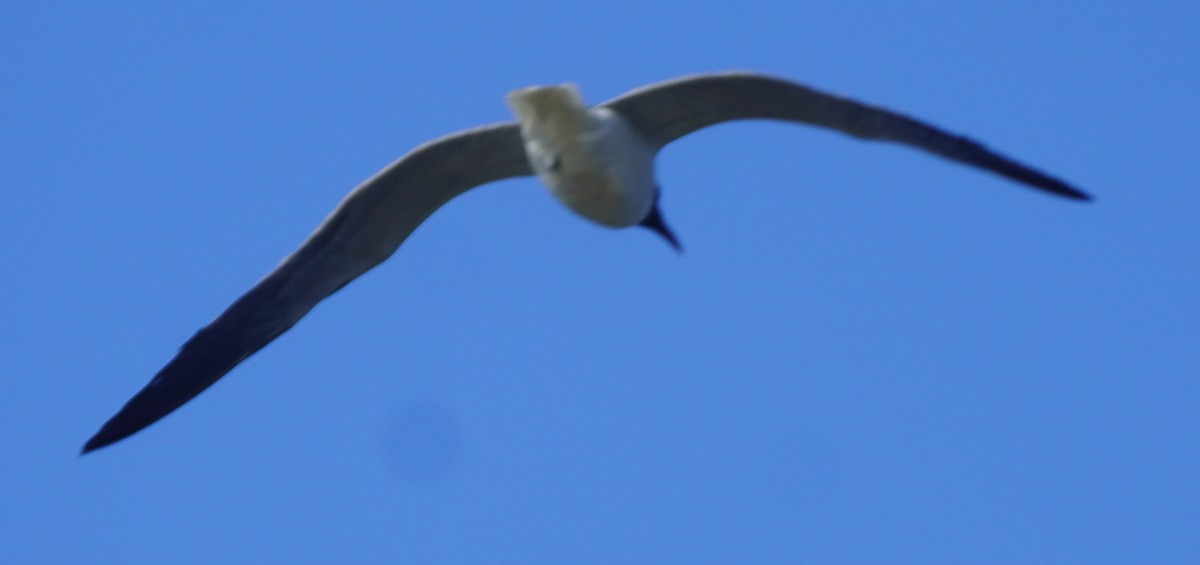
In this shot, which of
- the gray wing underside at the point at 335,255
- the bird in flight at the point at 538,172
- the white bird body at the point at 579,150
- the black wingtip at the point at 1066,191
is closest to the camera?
the black wingtip at the point at 1066,191

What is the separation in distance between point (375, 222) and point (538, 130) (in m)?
1.68

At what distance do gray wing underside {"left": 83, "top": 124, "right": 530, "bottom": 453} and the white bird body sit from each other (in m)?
0.60

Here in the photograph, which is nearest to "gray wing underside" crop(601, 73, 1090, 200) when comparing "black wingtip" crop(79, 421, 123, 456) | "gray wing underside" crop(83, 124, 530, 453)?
"gray wing underside" crop(83, 124, 530, 453)

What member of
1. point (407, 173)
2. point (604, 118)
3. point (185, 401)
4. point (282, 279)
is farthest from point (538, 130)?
point (185, 401)

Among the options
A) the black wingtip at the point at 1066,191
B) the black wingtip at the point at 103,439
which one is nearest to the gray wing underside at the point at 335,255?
the black wingtip at the point at 103,439

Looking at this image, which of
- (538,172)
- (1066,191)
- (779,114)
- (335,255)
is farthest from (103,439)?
(1066,191)

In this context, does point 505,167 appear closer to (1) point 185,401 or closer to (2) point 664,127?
(2) point 664,127

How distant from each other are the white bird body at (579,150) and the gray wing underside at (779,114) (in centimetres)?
18

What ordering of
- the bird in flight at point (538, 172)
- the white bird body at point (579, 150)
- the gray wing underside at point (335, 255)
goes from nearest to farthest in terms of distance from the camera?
the bird in flight at point (538, 172)
the white bird body at point (579, 150)
the gray wing underside at point (335, 255)

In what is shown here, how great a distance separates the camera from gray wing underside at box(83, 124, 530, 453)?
13.3 meters

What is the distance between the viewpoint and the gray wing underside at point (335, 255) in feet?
Result: 43.7

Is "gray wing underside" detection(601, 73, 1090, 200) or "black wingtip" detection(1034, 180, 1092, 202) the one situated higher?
"gray wing underside" detection(601, 73, 1090, 200)

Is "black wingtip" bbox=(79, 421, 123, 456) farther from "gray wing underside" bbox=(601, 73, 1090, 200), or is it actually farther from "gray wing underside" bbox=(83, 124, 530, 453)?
"gray wing underside" bbox=(601, 73, 1090, 200)

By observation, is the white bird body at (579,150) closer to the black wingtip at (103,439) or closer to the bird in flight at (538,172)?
the bird in flight at (538,172)
